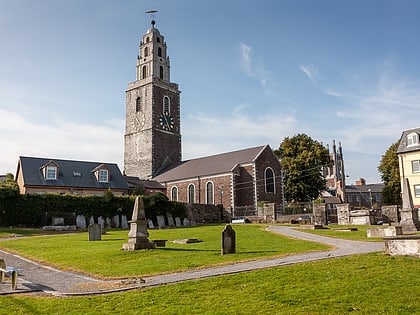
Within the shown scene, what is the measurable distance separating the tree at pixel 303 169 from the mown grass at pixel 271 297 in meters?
48.6

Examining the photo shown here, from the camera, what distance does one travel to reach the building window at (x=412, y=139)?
50.1 meters

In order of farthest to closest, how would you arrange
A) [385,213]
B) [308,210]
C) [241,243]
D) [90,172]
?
[90,172], [308,210], [385,213], [241,243]

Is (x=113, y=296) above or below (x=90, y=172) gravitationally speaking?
below

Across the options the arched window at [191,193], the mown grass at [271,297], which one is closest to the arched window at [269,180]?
the arched window at [191,193]

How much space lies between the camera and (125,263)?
15.3m

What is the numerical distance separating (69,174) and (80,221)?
1322cm

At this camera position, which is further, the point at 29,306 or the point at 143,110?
the point at 143,110

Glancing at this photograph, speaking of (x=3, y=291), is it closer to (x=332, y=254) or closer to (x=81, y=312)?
(x=81, y=312)

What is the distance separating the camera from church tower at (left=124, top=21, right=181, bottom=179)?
6900 centimetres

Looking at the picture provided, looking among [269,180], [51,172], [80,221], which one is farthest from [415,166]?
[51,172]

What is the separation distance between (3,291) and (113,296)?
3.06 meters

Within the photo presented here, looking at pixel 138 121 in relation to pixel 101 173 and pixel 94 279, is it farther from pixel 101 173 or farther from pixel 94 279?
pixel 94 279

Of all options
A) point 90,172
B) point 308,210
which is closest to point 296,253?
point 308,210

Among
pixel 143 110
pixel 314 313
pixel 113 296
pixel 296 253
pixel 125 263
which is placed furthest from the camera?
pixel 143 110
